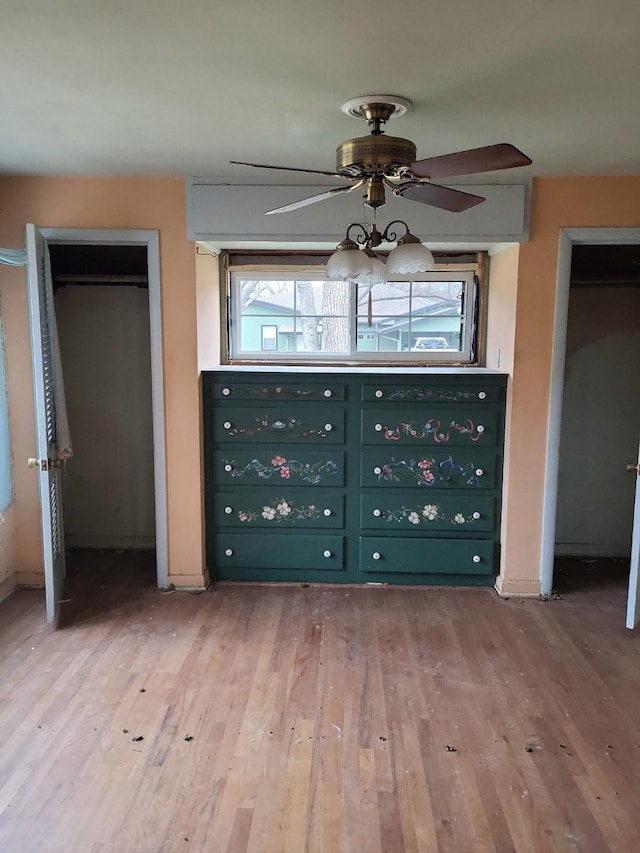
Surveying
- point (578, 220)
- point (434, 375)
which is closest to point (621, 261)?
point (578, 220)

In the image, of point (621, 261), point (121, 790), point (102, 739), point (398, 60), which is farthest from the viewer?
point (621, 261)

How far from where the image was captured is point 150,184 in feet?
11.1

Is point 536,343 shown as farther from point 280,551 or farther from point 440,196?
point 280,551

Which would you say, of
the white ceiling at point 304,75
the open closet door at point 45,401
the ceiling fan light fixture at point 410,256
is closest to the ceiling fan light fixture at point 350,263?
the ceiling fan light fixture at point 410,256

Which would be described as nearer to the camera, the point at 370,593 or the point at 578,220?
the point at 578,220

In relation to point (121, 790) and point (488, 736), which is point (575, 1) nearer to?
point (488, 736)

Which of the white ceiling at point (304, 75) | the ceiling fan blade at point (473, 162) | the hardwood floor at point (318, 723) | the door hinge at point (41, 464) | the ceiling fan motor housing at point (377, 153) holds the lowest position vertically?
the hardwood floor at point (318, 723)

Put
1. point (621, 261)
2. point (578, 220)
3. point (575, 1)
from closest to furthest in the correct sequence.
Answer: point (575, 1), point (578, 220), point (621, 261)

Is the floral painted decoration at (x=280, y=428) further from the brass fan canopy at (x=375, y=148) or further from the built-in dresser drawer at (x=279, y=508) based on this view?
the brass fan canopy at (x=375, y=148)

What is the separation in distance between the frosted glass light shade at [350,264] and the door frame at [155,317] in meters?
1.40

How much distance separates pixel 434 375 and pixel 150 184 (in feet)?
6.14

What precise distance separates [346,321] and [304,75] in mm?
2149

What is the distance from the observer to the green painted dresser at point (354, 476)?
142 inches

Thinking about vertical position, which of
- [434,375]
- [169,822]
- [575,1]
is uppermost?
[575,1]
